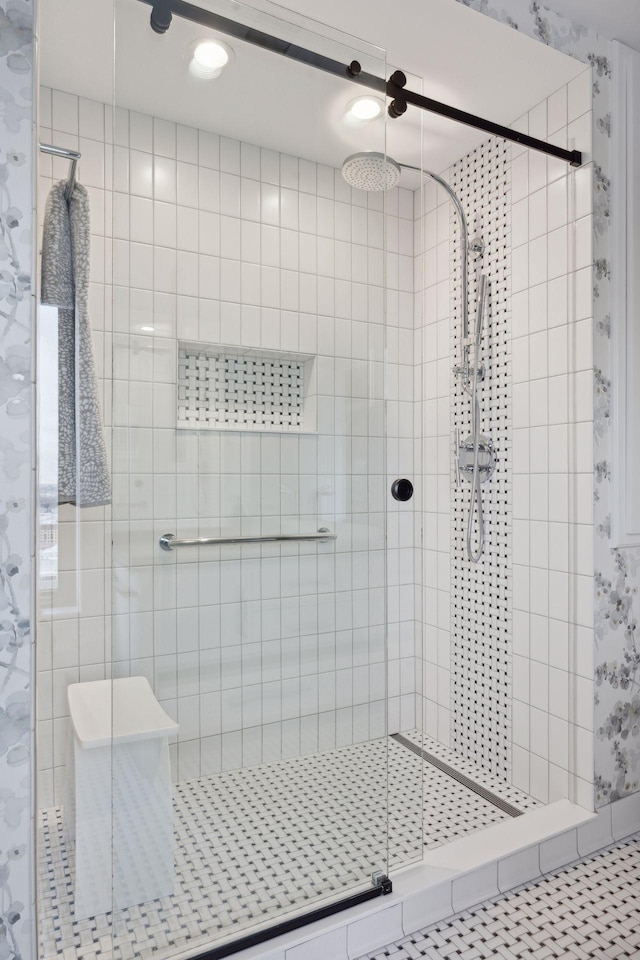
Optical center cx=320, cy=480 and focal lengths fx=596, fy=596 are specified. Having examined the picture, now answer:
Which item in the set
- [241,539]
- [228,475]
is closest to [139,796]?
[241,539]

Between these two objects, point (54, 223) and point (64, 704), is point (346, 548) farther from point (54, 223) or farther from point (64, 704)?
point (54, 223)

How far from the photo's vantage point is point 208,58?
1.30 meters

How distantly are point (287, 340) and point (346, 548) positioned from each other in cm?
54

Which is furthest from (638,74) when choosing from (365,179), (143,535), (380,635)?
(143,535)

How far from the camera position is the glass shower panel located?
1.24 meters

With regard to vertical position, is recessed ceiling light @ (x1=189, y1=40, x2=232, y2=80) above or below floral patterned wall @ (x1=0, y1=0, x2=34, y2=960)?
above

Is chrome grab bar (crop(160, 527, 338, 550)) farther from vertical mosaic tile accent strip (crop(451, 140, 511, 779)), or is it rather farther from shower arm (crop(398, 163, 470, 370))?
shower arm (crop(398, 163, 470, 370))

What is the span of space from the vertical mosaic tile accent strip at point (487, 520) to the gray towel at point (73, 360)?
60.8 inches

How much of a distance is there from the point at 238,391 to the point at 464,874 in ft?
4.64

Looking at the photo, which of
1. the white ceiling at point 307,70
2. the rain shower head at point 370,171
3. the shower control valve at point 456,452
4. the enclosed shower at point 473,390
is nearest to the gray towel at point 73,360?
the white ceiling at point 307,70

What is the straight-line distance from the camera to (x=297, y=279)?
4.71ft

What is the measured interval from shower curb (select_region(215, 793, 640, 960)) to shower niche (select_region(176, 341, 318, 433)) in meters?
1.15

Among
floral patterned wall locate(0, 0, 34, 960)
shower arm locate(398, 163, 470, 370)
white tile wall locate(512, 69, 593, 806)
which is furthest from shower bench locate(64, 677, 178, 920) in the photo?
shower arm locate(398, 163, 470, 370)

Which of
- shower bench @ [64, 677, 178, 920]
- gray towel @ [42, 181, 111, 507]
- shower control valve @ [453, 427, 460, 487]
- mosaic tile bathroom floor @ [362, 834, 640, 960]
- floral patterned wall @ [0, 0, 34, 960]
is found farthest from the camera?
shower control valve @ [453, 427, 460, 487]
